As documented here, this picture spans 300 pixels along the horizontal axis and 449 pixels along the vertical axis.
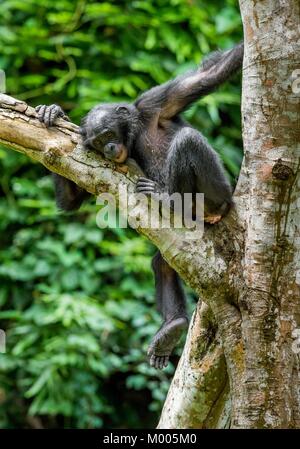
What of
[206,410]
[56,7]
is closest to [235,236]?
[206,410]

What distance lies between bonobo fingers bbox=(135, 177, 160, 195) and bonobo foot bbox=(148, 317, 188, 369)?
1.12 metres

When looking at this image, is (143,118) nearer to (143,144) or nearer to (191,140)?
(143,144)

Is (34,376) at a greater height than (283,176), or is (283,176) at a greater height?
(283,176)

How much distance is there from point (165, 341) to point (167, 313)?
8.2 inches

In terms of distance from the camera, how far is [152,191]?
3.82 metres

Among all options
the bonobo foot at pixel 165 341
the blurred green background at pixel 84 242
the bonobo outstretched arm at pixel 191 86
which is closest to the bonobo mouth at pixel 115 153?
the bonobo outstretched arm at pixel 191 86

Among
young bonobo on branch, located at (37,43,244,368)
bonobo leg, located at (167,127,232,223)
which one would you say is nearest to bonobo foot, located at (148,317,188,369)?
young bonobo on branch, located at (37,43,244,368)

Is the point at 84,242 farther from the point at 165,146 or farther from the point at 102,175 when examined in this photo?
the point at 102,175

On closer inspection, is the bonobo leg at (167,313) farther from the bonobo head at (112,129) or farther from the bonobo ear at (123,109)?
the bonobo ear at (123,109)

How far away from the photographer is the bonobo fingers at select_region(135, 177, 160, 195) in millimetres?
3813

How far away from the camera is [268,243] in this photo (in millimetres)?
3576

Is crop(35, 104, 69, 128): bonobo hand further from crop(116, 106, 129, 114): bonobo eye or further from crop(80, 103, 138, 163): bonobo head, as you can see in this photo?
crop(116, 106, 129, 114): bonobo eye

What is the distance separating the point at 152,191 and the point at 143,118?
1.01 metres

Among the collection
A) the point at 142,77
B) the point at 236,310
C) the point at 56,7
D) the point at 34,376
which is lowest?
the point at 34,376
